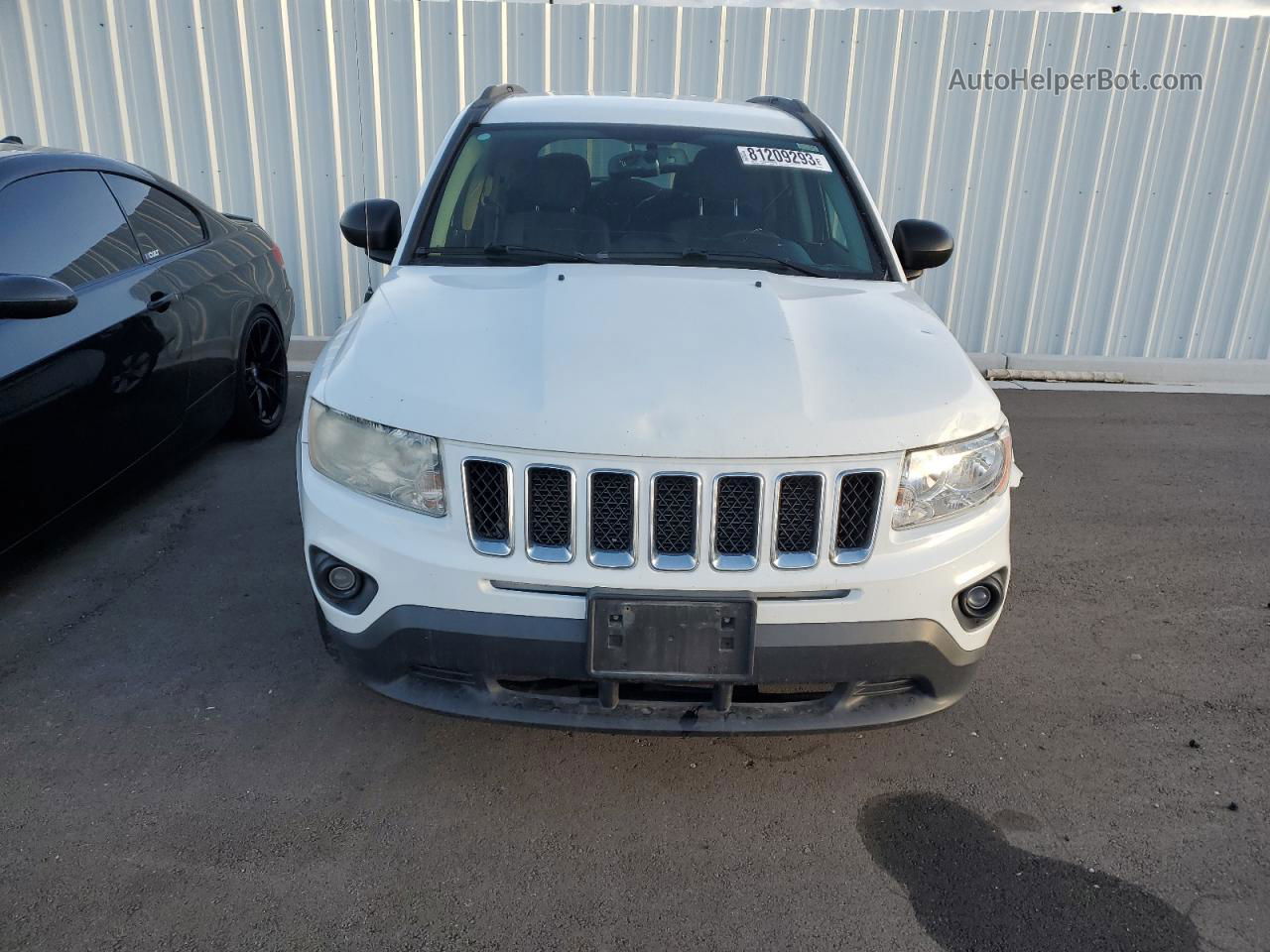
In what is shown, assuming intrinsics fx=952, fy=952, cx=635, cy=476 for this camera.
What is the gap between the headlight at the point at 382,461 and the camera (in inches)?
91.4

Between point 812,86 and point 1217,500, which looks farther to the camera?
point 812,86

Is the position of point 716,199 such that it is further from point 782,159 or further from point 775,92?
point 775,92

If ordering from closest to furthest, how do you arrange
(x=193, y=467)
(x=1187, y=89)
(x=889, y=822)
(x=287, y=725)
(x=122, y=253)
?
(x=889, y=822) < (x=287, y=725) < (x=122, y=253) < (x=193, y=467) < (x=1187, y=89)

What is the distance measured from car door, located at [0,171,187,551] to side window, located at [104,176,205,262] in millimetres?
91

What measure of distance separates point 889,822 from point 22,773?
2.44 meters

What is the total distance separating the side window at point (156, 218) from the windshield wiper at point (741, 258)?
2.52 m

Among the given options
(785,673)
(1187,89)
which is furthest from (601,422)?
(1187,89)

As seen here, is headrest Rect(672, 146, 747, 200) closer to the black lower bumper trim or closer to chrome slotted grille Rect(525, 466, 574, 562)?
chrome slotted grille Rect(525, 466, 574, 562)

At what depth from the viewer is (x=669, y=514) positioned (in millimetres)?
2289

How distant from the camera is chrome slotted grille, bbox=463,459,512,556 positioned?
2281 mm

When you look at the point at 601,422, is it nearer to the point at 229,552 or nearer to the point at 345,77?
the point at 229,552

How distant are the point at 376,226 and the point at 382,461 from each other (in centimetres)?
168

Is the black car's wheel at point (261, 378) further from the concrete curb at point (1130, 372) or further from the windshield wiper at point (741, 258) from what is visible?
the concrete curb at point (1130, 372)

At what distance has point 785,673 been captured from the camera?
2.30 m
